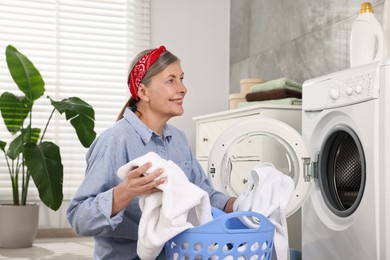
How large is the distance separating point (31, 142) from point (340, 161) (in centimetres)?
217

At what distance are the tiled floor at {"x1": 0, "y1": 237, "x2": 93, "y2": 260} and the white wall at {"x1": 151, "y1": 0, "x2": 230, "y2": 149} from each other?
1.29 metres

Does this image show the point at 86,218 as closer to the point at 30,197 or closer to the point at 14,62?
the point at 14,62

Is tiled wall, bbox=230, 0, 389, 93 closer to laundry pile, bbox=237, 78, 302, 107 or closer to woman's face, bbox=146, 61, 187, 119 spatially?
laundry pile, bbox=237, 78, 302, 107

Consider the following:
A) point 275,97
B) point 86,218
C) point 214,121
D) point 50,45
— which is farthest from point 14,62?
point 86,218

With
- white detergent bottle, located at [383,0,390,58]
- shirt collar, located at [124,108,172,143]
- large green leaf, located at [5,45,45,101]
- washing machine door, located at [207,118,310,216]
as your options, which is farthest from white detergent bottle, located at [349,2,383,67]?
large green leaf, located at [5,45,45,101]

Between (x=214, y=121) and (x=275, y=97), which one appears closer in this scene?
(x=275, y=97)

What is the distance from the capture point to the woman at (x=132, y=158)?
53.9 inches

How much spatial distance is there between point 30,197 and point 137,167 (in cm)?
316

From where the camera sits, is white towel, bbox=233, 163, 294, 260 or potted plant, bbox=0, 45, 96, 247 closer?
white towel, bbox=233, 163, 294, 260

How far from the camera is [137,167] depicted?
4.28 ft

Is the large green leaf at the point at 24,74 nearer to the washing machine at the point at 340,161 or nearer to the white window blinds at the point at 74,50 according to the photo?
the white window blinds at the point at 74,50

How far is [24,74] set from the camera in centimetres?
365

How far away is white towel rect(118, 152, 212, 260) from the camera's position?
1.24 meters

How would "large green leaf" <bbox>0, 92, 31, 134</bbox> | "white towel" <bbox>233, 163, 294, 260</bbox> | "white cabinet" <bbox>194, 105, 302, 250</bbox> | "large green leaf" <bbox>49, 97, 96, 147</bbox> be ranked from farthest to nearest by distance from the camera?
1. "large green leaf" <bbox>0, 92, 31, 134</bbox>
2. "large green leaf" <bbox>49, 97, 96, 147</bbox>
3. "white cabinet" <bbox>194, 105, 302, 250</bbox>
4. "white towel" <bbox>233, 163, 294, 260</bbox>
